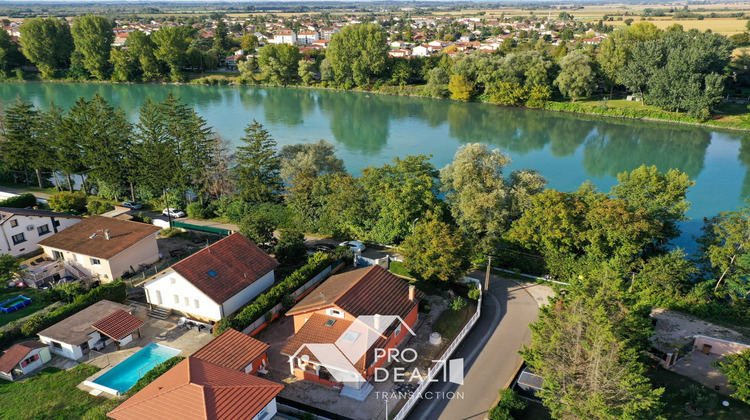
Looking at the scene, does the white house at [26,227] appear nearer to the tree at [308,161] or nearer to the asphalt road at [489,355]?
the tree at [308,161]

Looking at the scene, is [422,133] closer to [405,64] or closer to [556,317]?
[405,64]

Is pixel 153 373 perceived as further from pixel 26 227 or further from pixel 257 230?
pixel 26 227

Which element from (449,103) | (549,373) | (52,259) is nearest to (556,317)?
(549,373)

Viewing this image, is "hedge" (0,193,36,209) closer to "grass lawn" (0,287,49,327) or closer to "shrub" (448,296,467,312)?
"grass lawn" (0,287,49,327)

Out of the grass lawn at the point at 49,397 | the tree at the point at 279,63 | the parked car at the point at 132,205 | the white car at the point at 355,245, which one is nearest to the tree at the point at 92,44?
the tree at the point at 279,63

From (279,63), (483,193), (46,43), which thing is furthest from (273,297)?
(46,43)

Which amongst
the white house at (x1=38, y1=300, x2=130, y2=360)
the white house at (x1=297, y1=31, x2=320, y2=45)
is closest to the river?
the white house at (x1=38, y1=300, x2=130, y2=360)
